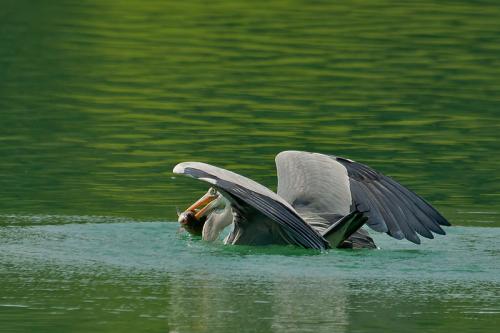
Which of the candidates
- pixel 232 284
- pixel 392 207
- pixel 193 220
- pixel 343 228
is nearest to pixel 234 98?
pixel 193 220

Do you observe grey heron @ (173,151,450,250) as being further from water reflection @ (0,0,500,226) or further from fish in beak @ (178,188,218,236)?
water reflection @ (0,0,500,226)

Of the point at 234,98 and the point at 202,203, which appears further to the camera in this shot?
the point at 234,98

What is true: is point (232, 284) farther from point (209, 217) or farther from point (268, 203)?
point (209, 217)

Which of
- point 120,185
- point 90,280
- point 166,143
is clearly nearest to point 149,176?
point 120,185

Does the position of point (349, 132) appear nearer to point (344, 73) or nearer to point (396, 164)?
point (396, 164)

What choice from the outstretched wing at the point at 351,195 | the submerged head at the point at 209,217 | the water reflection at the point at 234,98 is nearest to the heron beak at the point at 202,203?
the submerged head at the point at 209,217

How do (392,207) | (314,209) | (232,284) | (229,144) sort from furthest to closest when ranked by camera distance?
(229,144) → (392,207) → (314,209) → (232,284)

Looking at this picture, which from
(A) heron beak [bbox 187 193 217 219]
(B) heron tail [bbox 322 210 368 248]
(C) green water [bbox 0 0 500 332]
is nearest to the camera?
(C) green water [bbox 0 0 500 332]

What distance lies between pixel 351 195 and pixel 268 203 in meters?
1.19

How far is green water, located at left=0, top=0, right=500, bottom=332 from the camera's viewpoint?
9219 millimetres

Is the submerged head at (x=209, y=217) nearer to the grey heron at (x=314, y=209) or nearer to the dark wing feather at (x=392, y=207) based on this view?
the grey heron at (x=314, y=209)

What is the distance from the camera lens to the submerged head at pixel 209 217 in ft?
37.3

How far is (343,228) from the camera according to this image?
1058 centimetres

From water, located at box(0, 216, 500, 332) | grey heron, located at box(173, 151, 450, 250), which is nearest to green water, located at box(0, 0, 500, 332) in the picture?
water, located at box(0, 216, 500, 332)
